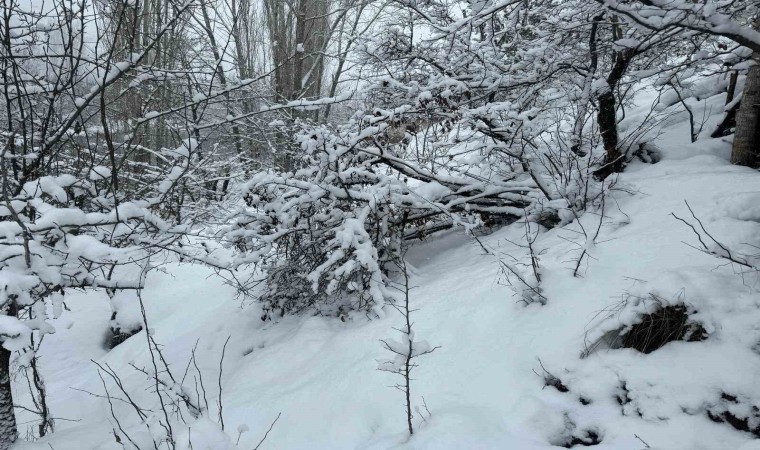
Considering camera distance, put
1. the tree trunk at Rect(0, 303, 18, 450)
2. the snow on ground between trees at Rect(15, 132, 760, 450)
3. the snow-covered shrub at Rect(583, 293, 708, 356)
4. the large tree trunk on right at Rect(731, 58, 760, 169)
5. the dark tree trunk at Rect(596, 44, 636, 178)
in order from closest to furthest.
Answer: the snow on ground between trees at Rect(15, 132, 760, 450) < the snow-covered shrub at Rect(583, 293, 708, 356) < the tree trunk at Rect(0, 303, 18, 450) < the large tree trunk on right at Rect(731, 58, 760, 169) < the dark tree trunk at Rect(596, 44, 636, 178)

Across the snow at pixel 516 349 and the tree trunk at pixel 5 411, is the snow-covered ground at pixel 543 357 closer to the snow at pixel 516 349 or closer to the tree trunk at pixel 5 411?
the snow at pixel 516 349

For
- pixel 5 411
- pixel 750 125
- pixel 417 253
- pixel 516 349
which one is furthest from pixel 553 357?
pixel 5 411

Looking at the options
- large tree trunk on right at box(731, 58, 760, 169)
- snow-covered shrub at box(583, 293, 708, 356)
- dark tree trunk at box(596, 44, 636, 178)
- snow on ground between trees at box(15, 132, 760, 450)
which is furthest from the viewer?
dark tree trunk at box(596, 44, 636, 178)

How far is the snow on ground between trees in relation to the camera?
2027 mm

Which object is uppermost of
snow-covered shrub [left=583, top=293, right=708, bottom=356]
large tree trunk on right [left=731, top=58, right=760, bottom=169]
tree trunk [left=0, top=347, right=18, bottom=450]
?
large tree trunk on right [left=731, top=58, right=760, bottom=169]

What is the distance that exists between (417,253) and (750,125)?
10.4ft

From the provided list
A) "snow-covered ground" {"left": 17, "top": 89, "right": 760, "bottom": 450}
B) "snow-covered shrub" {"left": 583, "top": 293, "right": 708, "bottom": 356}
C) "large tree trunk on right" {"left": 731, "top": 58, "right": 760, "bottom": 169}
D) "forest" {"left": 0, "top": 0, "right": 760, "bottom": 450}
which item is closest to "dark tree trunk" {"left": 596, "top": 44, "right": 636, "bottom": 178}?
"forest" {"left": 0, "top": 0, "right": 760, "bottom": 450}

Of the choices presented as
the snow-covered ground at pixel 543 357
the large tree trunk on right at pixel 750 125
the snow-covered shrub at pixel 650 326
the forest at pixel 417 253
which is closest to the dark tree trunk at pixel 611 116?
the forest at pixel 417 253

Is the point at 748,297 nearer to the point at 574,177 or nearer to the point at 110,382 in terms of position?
the point at 574,177

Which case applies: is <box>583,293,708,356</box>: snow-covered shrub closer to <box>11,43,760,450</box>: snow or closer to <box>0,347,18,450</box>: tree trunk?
<box>11,43,760,450</box>: snow

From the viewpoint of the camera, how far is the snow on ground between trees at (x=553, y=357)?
2.03 meters

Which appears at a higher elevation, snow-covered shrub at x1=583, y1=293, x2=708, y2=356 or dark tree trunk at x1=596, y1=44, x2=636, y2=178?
dark tree trunk at x1=596, y1=44, x2=636, y2=178

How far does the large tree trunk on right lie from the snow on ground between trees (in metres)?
0.18

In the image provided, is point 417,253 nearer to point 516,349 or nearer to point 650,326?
point 516,349
